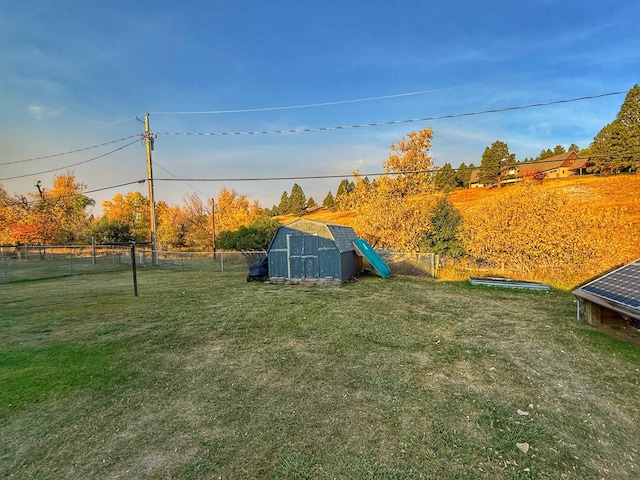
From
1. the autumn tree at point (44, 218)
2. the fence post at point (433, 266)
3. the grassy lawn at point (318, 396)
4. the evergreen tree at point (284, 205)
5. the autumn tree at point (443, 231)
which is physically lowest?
Answer: the grassy lawn at point (318, 396)

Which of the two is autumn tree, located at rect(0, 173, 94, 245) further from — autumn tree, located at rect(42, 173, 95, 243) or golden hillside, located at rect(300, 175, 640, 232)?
golden hillside, located at rect(300, 175, 640, 232)

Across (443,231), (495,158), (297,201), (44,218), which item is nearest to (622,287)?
(443,231)

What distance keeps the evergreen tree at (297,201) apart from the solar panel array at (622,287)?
2220 inches

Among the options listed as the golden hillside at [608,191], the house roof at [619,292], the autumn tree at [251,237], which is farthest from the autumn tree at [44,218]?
the house roof at [619,292]

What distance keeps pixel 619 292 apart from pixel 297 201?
58.5 metres

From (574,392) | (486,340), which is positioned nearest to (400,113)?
(486,340)

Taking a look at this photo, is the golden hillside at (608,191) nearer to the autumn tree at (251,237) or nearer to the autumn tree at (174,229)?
the autumn tree at (251,237)

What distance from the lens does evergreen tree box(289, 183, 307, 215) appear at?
6216cm

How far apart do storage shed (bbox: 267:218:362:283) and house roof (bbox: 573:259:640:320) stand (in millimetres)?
7290

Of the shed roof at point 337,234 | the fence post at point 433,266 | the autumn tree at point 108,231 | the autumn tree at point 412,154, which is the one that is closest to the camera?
the shed roof at point 337,234

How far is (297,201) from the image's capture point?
62.2 metres

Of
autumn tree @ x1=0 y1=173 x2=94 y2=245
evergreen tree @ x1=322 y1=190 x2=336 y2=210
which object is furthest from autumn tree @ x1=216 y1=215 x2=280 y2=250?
evergreen tree @ x1=322 y1=190 x2=336 y2=210

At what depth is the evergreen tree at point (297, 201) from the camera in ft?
204

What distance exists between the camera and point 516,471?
2432mm
